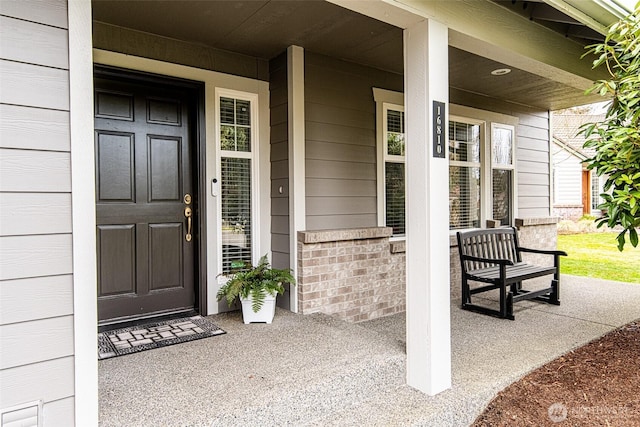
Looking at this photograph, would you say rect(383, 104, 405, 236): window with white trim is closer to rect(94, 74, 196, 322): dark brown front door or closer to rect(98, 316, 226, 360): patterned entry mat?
rect(94, 74, 196, 322): dark brown front door

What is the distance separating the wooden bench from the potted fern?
1.92 m

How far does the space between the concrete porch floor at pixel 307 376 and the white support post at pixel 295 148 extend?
71 centimetres

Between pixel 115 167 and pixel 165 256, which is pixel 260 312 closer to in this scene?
pixel 165 256

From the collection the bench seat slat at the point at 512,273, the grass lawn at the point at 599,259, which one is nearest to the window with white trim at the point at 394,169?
the bench seat slat at the point at 512,273

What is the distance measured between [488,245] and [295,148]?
8.35 feet

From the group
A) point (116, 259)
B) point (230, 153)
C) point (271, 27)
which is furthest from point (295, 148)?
point (116, 259)

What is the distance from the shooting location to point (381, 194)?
13.9 feet

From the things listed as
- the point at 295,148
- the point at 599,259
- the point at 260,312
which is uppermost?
the point at 295,148

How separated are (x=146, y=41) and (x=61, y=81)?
2.05 metres

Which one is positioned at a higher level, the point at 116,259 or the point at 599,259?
the point at 116,259

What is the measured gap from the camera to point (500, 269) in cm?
384

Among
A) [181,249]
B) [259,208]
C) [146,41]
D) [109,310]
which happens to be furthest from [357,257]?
[146,41]

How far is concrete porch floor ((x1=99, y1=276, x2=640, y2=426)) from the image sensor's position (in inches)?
78.0

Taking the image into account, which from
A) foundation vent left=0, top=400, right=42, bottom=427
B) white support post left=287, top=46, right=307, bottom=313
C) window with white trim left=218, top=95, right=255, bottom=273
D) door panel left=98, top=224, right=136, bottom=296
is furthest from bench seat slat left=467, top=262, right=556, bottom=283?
foundation vent left=0, top=400, right=42, bottom=427
